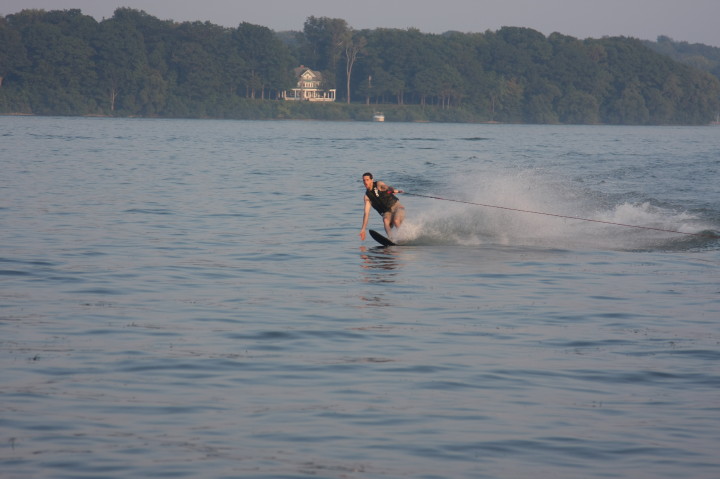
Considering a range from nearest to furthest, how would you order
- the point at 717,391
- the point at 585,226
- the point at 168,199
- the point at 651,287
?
the point at 717,391, the point at 651,287, the point at 585,226, the point at 168,199

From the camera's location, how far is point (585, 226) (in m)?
23.4

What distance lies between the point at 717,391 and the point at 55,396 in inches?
239

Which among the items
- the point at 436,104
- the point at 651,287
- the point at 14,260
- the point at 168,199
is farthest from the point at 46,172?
the point at 436,104

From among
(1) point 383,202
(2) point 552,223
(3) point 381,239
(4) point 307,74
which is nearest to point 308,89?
(4) point 307,74

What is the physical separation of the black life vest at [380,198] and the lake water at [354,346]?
2.92 ft

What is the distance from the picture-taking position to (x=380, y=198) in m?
19.1

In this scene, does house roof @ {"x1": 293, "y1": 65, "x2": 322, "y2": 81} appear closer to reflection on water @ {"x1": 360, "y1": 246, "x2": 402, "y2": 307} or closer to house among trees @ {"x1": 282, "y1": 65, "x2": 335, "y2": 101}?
house among trees @ {"x1": 282, "y1": 65, "x2": 335, "y2": 101}

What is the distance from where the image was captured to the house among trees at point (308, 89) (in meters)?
190

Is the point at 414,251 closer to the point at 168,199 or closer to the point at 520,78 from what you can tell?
the point at 168,199

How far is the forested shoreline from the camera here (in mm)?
157750

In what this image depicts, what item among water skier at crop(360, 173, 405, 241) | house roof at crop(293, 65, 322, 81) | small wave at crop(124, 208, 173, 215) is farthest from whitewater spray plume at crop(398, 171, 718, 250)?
house roof at crop(293, 65, 322, 81)

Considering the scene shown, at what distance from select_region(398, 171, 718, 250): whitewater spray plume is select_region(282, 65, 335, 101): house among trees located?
160682 millimetres

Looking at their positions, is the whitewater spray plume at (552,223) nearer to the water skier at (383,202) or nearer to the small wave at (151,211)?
the water skier at (383,202)

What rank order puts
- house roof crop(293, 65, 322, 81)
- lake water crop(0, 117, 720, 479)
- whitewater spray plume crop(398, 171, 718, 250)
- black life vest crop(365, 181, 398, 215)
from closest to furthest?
lake water crop(0, 117, 720, 479), black life vest crop(365, 181, 398, 215), whitewater spray plume crop(398, 171, 718, 250), house roof crop(293, 65, 322, 81)
